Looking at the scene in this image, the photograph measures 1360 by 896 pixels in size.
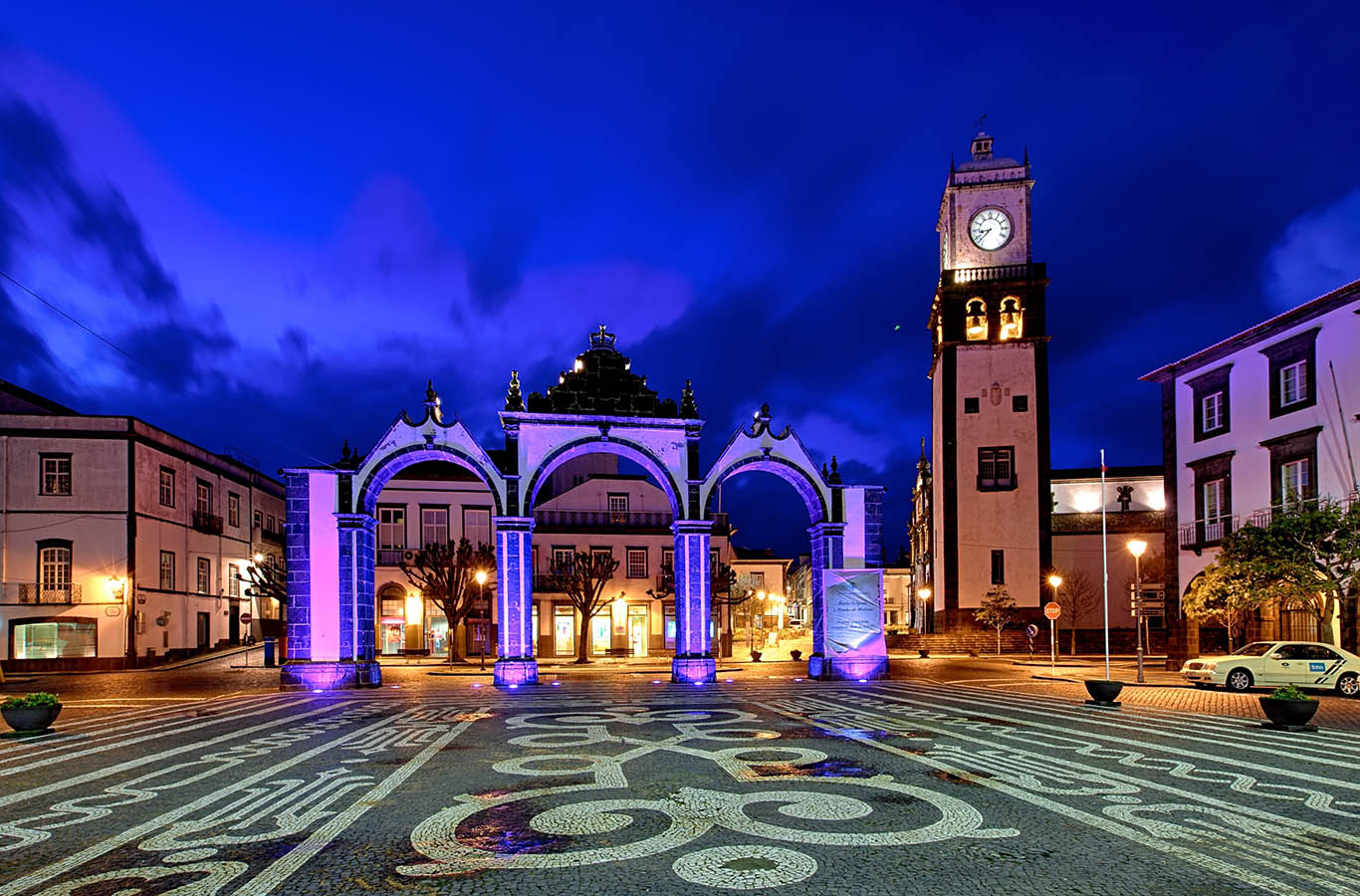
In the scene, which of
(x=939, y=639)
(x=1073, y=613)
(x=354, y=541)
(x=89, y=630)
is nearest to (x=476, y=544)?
(x=89, y=630)

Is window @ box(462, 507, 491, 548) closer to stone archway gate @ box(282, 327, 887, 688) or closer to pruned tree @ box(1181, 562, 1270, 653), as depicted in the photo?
stone archway gate @ box(282, 327, 887, 688)

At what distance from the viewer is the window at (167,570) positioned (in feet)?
134

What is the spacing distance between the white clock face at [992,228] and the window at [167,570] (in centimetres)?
4447

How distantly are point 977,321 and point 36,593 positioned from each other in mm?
46379

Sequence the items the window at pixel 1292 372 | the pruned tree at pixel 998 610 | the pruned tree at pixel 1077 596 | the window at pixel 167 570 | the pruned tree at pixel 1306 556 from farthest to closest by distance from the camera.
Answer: the pruned tree at pixel 1077 596 → the pruned tree at pixel 998 610 → the window at pixel 167 570 → the window at pixel 1292 372 → the pruned tree at pixel 1306 556

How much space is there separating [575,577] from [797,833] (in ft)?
106

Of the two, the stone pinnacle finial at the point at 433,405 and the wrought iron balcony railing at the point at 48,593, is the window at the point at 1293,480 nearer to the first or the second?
the stone pinnacle finial at the point at 433,405

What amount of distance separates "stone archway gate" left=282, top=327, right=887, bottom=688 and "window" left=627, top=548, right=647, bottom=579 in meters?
19.5

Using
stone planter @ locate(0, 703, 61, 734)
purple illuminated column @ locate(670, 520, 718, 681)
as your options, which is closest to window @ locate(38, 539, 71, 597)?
stone planter @ locate(0, 703, 61, 734)

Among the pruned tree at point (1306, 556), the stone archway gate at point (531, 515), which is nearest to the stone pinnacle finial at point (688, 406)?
the stone archway gate at point (531, 515)

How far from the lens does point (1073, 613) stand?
162ft

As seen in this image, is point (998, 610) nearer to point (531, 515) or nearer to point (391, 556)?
point (531, 515)

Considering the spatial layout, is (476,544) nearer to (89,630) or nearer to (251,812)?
(89,630)

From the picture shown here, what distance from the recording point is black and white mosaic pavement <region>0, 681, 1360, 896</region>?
6.98 meters
